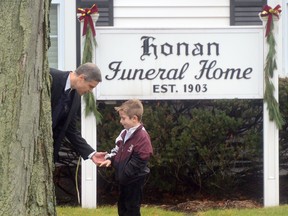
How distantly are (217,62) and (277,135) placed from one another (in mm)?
1045

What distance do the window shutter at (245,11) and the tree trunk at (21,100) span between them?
623 centimetres

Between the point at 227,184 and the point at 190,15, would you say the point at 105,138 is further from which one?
the point at 190,15

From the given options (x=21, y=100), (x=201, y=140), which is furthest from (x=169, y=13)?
(x=21, y=100)

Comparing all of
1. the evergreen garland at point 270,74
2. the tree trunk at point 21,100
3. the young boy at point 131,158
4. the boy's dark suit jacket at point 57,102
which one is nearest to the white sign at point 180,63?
the evergreen garland at point 270,74

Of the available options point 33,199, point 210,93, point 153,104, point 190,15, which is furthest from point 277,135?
point 33,199

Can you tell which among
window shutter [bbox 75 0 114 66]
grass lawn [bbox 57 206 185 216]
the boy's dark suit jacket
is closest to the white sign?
grass lawn [bbox 57 206 185 216]

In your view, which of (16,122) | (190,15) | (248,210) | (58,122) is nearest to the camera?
(16,122)

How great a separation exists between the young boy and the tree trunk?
251cm

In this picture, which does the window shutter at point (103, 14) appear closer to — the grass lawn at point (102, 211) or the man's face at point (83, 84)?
the grass lawn at point (102, 211)

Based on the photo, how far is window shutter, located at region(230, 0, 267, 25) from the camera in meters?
9.57

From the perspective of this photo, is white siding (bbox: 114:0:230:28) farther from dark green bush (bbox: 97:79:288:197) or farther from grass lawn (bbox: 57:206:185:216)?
grass lawn (bbox: 57:206:185:216)

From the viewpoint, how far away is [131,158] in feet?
20.2

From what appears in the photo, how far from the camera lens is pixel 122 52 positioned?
769 centimetres

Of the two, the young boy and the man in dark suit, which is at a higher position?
the man in dark suit
